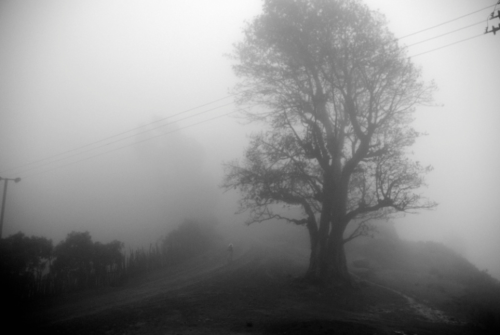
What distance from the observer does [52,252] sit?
2284cm

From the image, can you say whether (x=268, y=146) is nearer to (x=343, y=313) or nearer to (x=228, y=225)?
(x=343, y=313)

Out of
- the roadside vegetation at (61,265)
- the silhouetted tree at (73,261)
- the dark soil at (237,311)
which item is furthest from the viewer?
the silhouetted tree at (73,261)

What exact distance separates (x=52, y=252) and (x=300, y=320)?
829 inches

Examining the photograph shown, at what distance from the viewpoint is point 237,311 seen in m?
13.2

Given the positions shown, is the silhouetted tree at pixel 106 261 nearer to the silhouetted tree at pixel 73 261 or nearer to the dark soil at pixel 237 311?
the silhouetted tree at pixel 73 261

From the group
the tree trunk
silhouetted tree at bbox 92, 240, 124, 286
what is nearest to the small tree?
the tree trunk

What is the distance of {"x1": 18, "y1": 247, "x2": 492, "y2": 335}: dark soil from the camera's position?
36.0 ft

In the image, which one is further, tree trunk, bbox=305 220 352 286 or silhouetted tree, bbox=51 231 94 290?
silhouetted tree, bbox=51 231 94 290

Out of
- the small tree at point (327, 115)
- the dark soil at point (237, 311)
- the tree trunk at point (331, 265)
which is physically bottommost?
the dark soil at point (237, 311)

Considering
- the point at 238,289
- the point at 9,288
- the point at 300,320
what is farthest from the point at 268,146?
the point at 9,288

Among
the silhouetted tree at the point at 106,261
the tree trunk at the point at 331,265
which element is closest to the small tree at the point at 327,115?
the tree trunk at the point at 331,265

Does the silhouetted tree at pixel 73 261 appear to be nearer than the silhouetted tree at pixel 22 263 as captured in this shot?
No

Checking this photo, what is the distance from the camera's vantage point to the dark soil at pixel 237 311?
36.0 ft

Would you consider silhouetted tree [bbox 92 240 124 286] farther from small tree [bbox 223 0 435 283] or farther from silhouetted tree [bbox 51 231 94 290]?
small tree [bbox 223 0 435 283]
